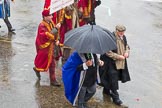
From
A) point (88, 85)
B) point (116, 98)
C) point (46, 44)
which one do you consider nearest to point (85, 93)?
point (88, 85)

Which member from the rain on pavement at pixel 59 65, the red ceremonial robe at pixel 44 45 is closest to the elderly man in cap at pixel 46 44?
the red ceremonial robe at pixel 44 45

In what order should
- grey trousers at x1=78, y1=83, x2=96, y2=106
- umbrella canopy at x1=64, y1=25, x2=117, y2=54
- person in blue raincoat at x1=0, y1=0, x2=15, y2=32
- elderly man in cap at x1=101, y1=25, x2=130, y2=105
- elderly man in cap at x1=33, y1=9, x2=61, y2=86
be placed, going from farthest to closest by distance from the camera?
person in blue raincoat at x1=0, y1=0, x2=15, y2=32 < elderly man in cap at x1=33, y1=9, x2=61, y2=86 < elderly man in cap at x1=101, y1=25, x2=130, y2=105 < grey trousers at x1=78, y1=83, x2=96, y2=106 < umbrella canopy at x1=64, y1=25, x2=117, y2=54

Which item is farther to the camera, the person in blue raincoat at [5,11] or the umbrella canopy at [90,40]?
the person in blue raincoat at [5,11]

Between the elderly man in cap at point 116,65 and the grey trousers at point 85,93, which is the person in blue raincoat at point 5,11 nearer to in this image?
the elderly man in cap at point 116,65

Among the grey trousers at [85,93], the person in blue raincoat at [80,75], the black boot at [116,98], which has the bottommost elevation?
the black boot at [116,98]

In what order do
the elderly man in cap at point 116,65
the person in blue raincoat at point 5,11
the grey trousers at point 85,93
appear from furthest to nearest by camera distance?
the person in blue raincoat at point 5,11
the elderly man in cap at point 116,65
the grey trousers at point 85,93

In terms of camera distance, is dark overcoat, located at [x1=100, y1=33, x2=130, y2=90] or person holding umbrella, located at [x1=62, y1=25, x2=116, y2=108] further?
dark overcoat, located at [x1=100, y1=33, x2=130, y2=90]

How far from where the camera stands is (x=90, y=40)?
20.7ft

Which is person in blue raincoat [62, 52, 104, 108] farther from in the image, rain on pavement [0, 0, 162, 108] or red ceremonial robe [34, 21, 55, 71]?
red ceremonial robe [34, 21, 55, 71]

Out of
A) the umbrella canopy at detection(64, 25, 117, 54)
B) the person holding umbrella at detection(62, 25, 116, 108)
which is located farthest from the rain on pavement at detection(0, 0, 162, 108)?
the umbrella canopy at detection(64, 25, 117, 54)

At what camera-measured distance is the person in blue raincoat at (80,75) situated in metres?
6.62

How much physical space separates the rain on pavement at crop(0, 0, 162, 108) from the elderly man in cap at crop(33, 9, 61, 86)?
352 mm

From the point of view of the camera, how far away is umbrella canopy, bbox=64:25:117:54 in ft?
20.5

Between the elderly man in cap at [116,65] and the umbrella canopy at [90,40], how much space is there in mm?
807
